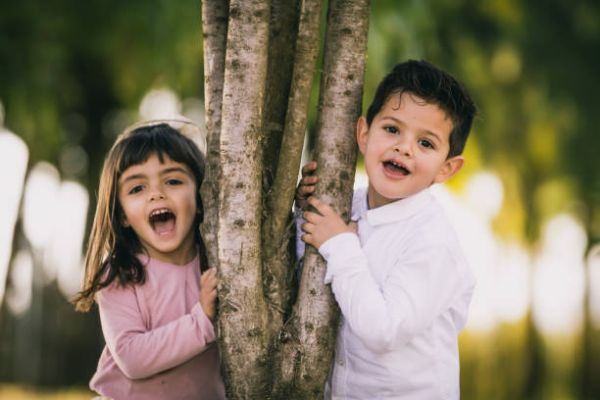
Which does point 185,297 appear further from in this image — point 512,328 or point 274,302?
point 512,328

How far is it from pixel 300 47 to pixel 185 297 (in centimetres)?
87

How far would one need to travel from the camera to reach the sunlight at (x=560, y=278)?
32.4 ft

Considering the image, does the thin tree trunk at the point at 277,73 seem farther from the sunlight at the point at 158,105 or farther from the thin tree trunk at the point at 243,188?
the sunlight at the point at 158,105

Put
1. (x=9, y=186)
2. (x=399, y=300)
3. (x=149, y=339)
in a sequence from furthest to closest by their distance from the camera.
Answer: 1. (x=9, y=186)
2. (x=149, y=339)
3. (x=399, y=300)

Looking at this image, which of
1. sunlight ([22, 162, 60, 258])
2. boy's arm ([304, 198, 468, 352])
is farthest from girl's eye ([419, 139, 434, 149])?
sunlight ([22, 162, 60, 258])

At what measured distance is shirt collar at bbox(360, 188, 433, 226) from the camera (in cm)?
216

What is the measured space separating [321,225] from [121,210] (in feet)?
2.55

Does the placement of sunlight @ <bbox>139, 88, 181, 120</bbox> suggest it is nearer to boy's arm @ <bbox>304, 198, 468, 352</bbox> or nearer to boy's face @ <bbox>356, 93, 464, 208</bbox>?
boy's face @ <bbox>356, 93, 464, 208</bbox>

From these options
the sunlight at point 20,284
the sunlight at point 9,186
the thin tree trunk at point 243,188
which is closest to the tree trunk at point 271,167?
the thin tree trunk at point 243,188

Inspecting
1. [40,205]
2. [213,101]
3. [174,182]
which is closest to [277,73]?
[213,101]

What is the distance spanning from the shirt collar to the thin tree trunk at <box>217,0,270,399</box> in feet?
1.23

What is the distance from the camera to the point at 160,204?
233cm

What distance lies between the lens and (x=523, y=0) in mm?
7797

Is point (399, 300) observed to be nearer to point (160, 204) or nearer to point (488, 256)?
point (160, 204)
